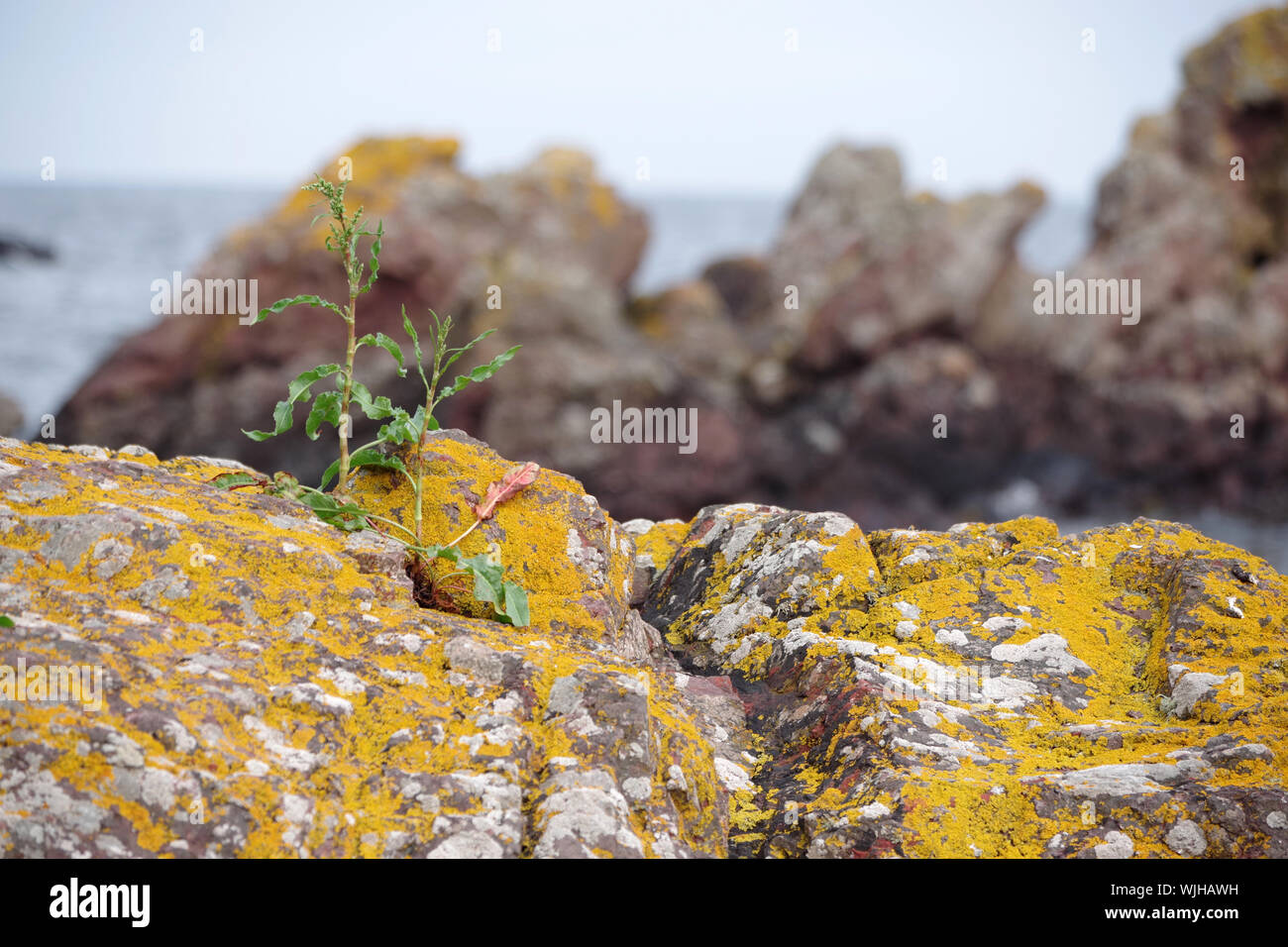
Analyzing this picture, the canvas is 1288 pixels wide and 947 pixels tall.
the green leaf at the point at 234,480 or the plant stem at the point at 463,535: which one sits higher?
the green leaf at the point at 234,480

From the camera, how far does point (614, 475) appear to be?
21.3m

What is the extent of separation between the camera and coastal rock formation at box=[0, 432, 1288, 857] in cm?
298

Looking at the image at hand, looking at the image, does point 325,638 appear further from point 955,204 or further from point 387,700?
point 955,204

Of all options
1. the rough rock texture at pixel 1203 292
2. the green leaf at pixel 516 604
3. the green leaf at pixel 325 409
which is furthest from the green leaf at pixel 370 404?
the rough rock texture at pixel 1203 292

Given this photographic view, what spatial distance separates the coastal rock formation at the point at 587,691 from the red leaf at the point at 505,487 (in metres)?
0.08

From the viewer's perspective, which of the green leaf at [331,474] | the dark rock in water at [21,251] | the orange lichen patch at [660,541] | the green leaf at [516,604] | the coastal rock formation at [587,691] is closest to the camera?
the coastal rock formation at [587,691]

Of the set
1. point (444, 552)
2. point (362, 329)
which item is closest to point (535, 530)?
point (444, 552)

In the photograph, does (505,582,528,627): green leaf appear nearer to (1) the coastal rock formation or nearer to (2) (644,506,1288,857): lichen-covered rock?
(1) the coastal rock formation

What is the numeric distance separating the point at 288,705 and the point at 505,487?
1719 mm

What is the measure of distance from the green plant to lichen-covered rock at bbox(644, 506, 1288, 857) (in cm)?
128

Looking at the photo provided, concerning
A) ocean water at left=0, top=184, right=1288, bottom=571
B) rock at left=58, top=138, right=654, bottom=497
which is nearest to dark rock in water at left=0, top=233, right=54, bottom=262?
ocean water at left=0, top=184, right=1288, bottom=571

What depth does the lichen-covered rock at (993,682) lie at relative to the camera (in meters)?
3.42

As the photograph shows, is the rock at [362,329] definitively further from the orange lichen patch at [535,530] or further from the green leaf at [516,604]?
the green leaf at [516,604]

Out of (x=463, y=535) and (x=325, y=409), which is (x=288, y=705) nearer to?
(x=463, y=535)
